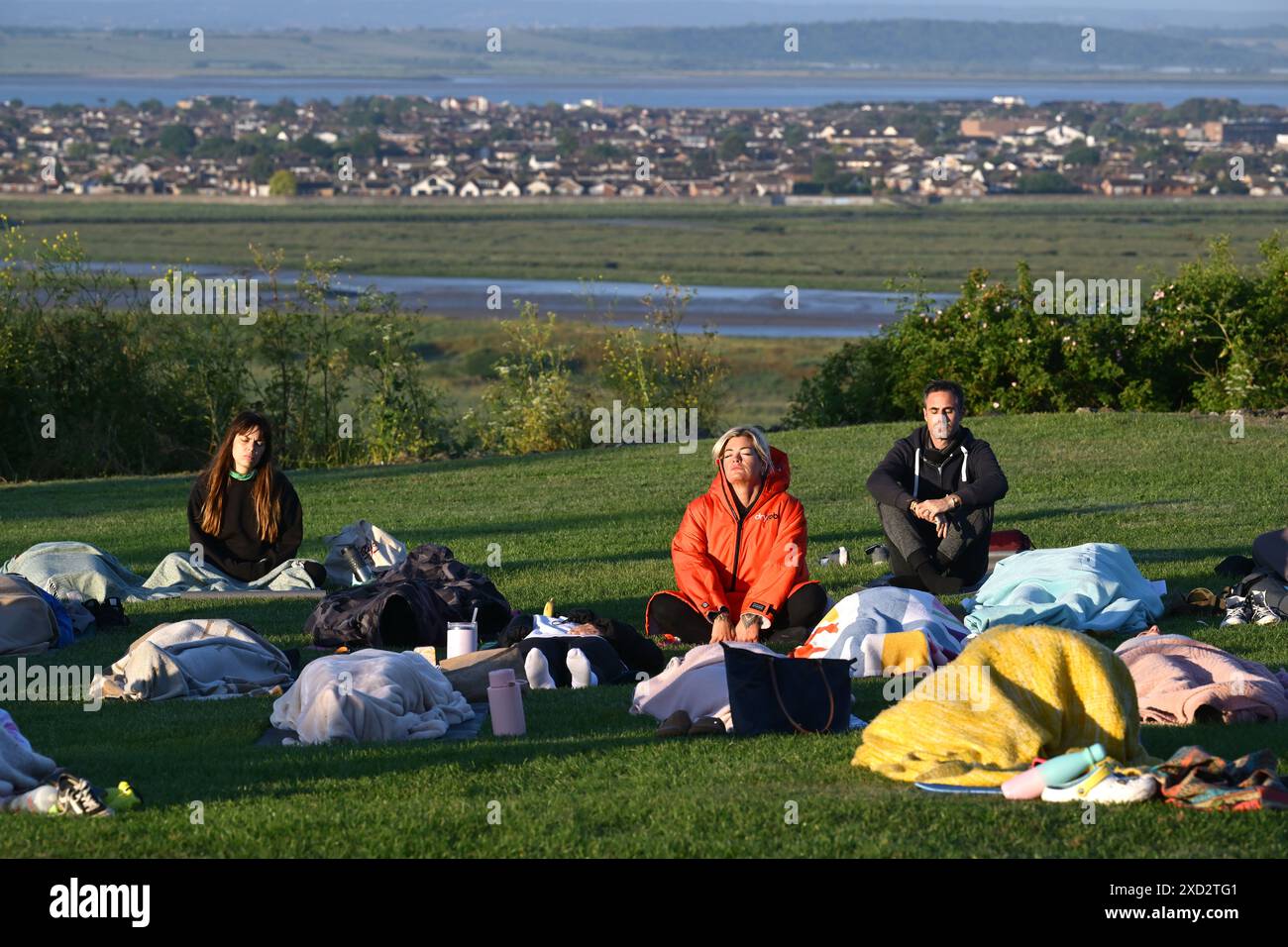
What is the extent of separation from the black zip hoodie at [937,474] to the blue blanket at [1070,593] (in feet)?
2.19

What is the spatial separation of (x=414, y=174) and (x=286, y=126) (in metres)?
41.4

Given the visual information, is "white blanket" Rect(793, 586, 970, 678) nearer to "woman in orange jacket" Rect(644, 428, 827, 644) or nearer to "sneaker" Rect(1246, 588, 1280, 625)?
"woman in orange jacket" Rect(644, 428, 827, 644)

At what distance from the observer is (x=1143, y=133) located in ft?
573

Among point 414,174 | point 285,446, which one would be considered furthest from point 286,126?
point 285,446

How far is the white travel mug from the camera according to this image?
10094mm

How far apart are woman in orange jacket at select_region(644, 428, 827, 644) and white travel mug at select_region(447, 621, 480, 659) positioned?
1241mm

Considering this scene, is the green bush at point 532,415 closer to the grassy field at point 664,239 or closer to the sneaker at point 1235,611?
the sneaker at point 1235,611

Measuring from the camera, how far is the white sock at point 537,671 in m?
9.62

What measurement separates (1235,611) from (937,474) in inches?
88.6

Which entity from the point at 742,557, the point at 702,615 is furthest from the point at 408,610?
the point at 742,557

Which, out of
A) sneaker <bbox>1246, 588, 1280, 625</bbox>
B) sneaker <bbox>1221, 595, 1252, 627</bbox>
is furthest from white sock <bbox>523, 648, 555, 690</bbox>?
sneaker <bbox>1246, 588, 1280, 625</bbox>

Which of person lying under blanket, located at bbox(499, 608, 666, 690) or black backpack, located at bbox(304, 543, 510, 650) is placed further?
black backpack, located at bbox(304, 543, 510, 650)

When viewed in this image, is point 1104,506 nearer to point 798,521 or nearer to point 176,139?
point 798,521
